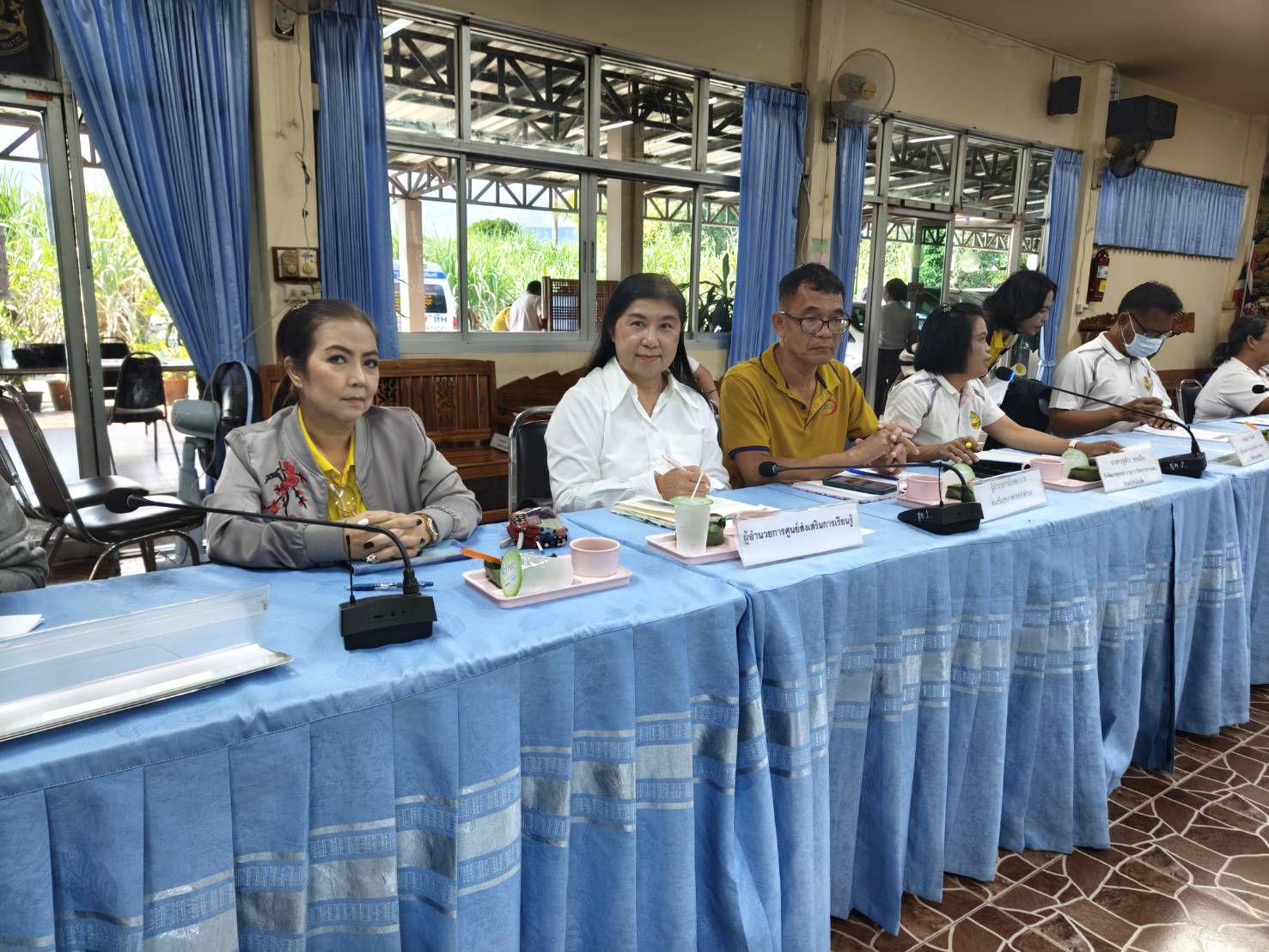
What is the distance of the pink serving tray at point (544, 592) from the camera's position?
1195 millimetres

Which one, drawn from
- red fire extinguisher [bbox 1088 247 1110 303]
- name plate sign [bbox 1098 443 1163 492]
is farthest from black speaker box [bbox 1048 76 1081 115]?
name plate sign [bbox 1098 443 1163 492]

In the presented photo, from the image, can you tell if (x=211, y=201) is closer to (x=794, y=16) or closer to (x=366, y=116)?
(x=366, y=116)

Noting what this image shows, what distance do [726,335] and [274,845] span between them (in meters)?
5.41

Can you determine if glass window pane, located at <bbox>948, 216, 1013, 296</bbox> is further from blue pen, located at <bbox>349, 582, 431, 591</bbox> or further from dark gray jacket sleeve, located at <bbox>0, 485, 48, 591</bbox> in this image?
dark gray jacket sleeve, located at <bbox>0, 485, 48, 591</bbox>

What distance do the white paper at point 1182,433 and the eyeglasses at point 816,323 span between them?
1668 mm

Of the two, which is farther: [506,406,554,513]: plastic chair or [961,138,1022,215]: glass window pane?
[961,138,1022,215]: glass window pane

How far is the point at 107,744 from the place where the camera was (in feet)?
2.61

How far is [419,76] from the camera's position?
4.48 meters

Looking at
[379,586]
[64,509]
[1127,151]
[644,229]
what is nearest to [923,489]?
[379,586]

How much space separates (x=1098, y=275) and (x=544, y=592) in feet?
28.4

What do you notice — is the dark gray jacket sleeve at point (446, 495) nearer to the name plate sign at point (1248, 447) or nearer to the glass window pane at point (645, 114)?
the name plate sign at point (1248, 447)

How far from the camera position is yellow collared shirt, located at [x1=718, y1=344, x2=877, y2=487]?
230cm

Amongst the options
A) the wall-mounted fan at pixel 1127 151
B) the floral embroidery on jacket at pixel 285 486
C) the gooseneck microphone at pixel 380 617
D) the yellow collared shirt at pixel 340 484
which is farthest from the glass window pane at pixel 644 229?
the wall-mounted fan at pixel 1127 151

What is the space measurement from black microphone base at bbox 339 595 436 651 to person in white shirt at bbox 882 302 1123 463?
6.38 ft
